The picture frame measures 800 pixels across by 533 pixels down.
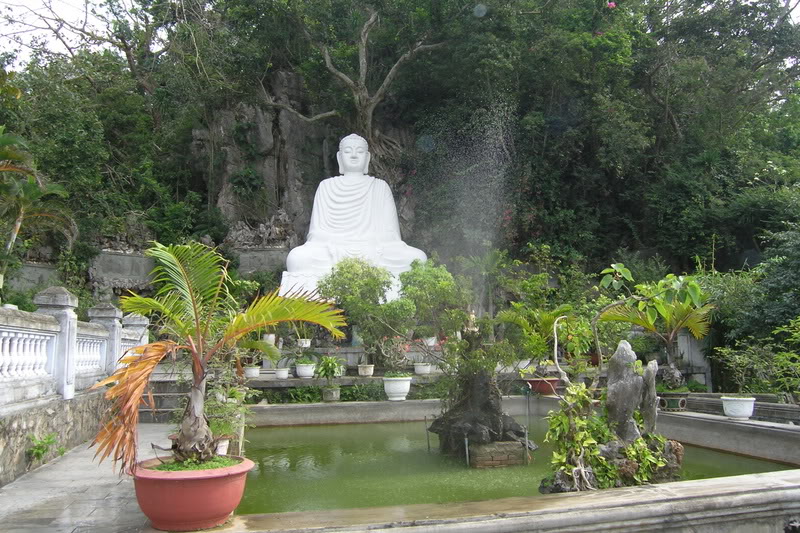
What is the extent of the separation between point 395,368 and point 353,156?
7.38 meters

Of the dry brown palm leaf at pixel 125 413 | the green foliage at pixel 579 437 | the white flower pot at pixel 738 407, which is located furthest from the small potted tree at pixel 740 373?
the dry brown palm leaf at pixel 125 413

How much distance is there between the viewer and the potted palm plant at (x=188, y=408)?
3.13 m

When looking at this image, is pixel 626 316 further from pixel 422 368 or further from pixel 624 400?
pixel 624 400

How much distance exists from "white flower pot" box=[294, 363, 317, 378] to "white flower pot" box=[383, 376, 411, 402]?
120cm

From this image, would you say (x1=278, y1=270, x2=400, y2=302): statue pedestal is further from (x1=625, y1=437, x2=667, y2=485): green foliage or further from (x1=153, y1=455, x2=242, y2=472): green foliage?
(x1=153, y1=455, x2=242, y2=472): green foliage

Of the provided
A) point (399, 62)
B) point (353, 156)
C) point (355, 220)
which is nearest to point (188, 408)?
point (355, 220)

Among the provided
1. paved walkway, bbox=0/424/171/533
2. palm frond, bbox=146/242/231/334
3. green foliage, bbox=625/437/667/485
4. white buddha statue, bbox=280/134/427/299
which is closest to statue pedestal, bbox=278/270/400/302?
white buddha statue, bbox=280/134/427/299

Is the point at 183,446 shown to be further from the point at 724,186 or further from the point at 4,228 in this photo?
the point at 724,186

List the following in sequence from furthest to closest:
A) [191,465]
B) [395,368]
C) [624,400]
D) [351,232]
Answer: [351,232] → [395,368] → [624,400] → [191,465]

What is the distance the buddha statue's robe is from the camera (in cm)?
1346

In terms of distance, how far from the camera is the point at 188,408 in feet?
11.6

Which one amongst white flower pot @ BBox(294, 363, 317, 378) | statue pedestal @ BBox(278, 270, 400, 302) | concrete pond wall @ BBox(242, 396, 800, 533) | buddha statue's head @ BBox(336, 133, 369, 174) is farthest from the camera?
buddha statue's head @ BBox(336, 133, 369, 174)

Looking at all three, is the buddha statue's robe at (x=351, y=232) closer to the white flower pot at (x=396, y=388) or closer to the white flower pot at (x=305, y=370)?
the white flower pot at (x=305, y=370)

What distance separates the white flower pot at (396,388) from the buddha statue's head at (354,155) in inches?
310
